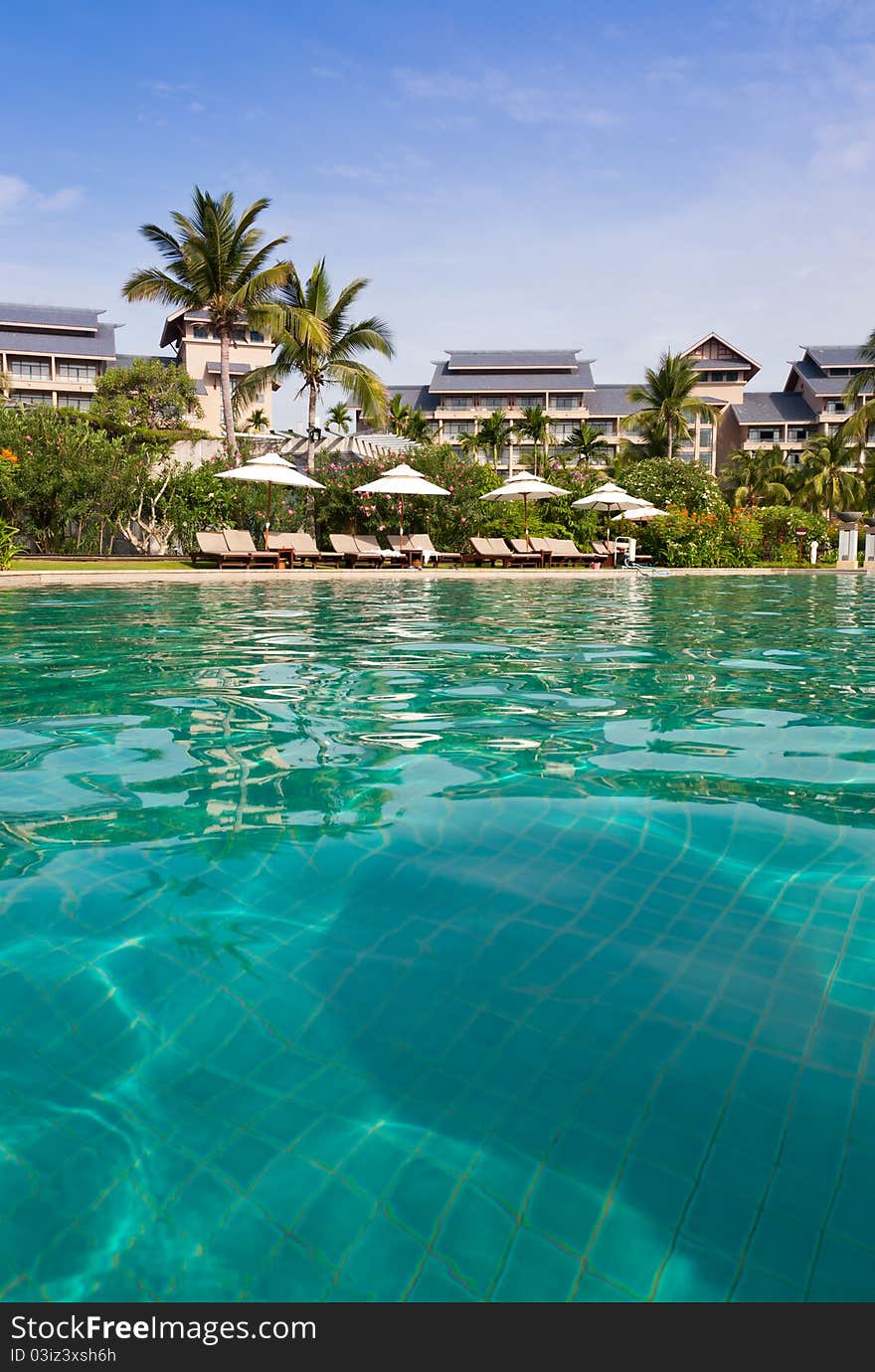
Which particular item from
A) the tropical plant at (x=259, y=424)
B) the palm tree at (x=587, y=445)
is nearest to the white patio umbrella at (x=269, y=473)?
the tropical plant at (x=259, y=424)

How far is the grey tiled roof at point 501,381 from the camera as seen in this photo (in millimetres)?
65938

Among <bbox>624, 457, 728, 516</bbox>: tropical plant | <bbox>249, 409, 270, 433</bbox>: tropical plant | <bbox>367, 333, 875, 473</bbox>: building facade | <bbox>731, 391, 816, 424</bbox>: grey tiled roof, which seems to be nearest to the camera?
<bbox>624, 457, 728, 516</bbox>: tropical plant

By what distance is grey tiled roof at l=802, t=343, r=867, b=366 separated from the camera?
62.4m

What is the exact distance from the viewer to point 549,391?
2576 inches

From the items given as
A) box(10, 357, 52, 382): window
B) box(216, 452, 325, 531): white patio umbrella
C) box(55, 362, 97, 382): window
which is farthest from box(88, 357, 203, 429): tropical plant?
box(216, 452, 325, 531): white patio umbrella

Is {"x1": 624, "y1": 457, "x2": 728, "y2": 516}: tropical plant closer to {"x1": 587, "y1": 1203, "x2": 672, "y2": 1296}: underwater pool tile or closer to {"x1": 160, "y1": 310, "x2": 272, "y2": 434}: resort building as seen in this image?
{"x1": 587, "y1": 1203, "x2": 672, "y2": 1296}: underwater pool tile

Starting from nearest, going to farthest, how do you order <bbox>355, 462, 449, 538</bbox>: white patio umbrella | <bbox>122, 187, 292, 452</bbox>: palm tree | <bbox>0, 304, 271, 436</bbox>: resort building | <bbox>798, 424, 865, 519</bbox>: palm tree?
<bbox>355, 462, 449, 538</bbox>: white patio umbrella
<bbox>122, 187, 292, 452</bbox>: palm tree
<bbox>798, 424, 865, 519</bbox>: palm tree
<bbox>0, 304, 271, 436</bbox>: resort building

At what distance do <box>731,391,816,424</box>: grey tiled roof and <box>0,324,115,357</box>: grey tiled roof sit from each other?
45321 mm

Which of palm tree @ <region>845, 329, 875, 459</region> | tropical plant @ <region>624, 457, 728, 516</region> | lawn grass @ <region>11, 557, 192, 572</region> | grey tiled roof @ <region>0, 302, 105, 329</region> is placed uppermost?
grey tiled roof @ <region>0, 302, 105, 329</region>

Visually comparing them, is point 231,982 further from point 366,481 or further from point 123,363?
point 123,363

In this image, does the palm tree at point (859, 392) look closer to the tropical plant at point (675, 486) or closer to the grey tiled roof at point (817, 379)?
the tropical plant at point (675, 486)
